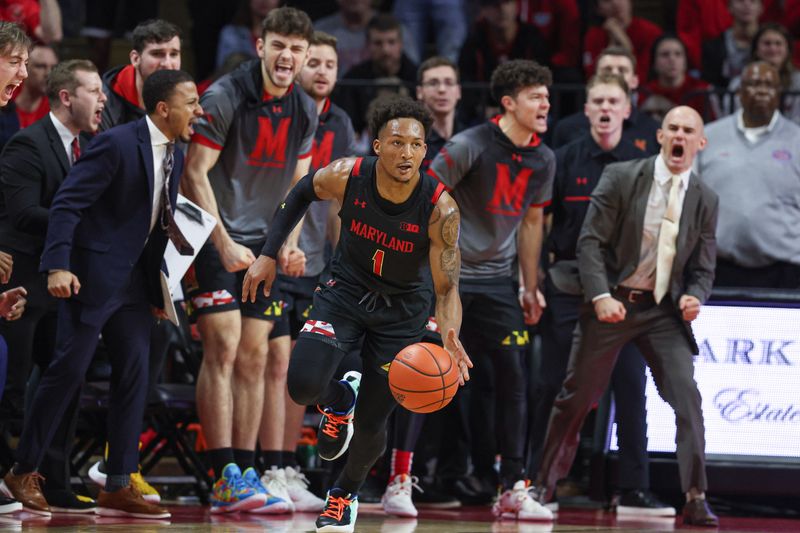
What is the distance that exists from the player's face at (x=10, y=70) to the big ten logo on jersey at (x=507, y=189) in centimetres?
283

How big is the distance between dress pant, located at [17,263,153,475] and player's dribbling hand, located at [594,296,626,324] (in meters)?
2.45

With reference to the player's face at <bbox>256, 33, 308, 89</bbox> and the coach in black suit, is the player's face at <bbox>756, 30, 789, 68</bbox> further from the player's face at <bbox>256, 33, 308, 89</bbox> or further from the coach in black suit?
the coach in black suit

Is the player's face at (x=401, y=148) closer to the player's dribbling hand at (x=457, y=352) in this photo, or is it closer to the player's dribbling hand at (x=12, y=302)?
the player's dribbling hand at (x=457, y=352)

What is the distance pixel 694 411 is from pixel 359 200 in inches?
93.1

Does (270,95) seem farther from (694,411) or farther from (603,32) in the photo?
(603,32)

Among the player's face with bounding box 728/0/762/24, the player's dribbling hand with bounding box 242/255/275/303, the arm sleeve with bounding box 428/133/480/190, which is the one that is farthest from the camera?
the player's face with bounding box 728/0/762/24

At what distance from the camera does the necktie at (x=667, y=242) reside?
274 inches

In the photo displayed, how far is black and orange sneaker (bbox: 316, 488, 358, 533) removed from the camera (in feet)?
18.3

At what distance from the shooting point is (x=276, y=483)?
6.75 meters

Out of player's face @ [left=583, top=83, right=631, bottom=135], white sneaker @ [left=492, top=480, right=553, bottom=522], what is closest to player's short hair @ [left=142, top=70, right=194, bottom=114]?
player's face @ [left=583, top=83, right=631, bottom=135]

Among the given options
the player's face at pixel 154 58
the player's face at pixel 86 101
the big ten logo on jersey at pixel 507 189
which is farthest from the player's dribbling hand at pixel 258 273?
the big ten logo on jersey at pixel 507 189

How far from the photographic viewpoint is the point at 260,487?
6547mm

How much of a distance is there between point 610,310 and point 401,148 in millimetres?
1891

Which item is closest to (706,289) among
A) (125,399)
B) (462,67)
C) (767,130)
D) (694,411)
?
(694,411)
